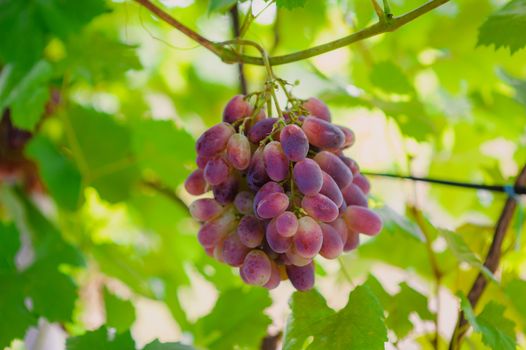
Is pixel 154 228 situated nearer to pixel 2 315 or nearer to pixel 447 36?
pixel 2 315

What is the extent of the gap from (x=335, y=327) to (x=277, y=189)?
0.42ft

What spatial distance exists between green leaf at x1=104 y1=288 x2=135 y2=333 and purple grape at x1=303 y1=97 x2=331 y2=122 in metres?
0.37

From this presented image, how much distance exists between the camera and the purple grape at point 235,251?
445 millimetres

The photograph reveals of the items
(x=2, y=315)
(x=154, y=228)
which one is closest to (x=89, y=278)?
(x=154, y=228)

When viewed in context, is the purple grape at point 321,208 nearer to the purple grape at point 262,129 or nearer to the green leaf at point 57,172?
the purple grape at point 262,129

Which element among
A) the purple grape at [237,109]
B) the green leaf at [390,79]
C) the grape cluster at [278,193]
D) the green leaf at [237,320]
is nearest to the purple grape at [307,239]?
the grape cluster at [278,193]

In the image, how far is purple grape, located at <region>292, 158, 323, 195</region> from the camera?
0.41 m

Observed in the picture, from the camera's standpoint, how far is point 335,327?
1.52ft

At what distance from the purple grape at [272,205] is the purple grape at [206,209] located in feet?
0.20

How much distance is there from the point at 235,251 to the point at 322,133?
0.11 m

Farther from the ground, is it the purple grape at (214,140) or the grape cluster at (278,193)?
the purple grape at (214,140)

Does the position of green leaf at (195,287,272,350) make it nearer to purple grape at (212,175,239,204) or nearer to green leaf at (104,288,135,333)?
green leaf at (104,288,135,333)

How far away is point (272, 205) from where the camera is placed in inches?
15.9

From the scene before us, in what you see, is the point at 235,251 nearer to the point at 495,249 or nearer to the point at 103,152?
the point at 495,249
